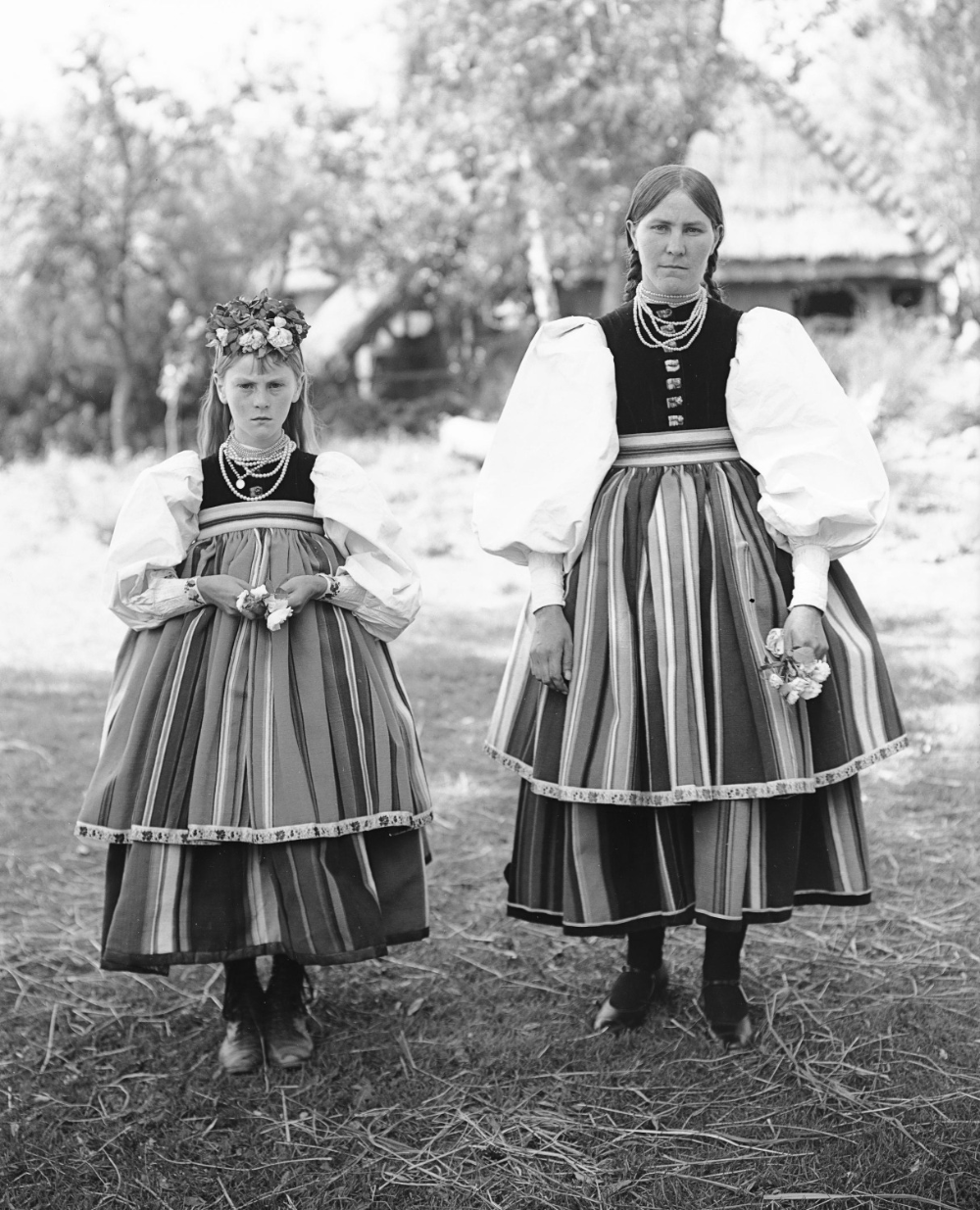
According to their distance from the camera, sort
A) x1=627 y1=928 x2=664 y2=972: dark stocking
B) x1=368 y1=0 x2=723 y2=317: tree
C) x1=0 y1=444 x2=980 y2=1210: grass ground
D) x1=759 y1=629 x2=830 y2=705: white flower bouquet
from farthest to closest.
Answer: x1=368 y1=0 x2=723 y2=317: tree
x1=627 y1=928 x2=664 y2=972: dark stocking
x1=759 y1=629 x2=830 y2=705: white flower bouquet
x1=0 y1=444 x2=980 y2=1210: grass ground

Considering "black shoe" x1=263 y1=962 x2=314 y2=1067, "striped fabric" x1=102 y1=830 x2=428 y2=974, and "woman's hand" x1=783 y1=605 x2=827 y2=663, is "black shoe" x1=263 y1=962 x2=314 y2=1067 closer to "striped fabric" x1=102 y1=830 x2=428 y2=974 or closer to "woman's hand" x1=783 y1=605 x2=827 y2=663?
"striped fabric" x1=102 y1=830 x2=428 y2=974

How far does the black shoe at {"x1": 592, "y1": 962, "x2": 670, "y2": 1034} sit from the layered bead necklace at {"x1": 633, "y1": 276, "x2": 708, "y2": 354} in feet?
4.24

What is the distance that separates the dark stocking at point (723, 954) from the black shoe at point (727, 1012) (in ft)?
0.04

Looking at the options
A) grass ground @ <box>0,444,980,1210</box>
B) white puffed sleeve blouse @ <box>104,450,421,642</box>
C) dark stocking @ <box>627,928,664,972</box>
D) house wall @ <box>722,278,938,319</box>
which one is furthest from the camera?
house wall @ <box>722,278,938,319</box>

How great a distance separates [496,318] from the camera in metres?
15.8

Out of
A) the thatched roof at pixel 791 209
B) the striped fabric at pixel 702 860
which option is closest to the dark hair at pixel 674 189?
the striped fabric at pixel 702 860

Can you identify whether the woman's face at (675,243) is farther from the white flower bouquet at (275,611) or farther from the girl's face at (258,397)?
the white flower bouquet at (275,611)

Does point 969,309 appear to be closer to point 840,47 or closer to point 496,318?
point 840,47

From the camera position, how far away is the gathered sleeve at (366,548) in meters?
2.61

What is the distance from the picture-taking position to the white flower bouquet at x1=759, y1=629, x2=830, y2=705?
7.58 feet

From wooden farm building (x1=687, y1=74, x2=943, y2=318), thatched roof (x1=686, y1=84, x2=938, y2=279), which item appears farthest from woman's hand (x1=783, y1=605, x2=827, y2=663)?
thatched roof (x1=686, y1=84, x2=938, y2=279)

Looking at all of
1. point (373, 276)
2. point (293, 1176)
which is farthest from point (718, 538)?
point (373, 276)

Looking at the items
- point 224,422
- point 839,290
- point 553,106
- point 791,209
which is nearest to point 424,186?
point 553,106

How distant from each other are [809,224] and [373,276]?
4982 mm
